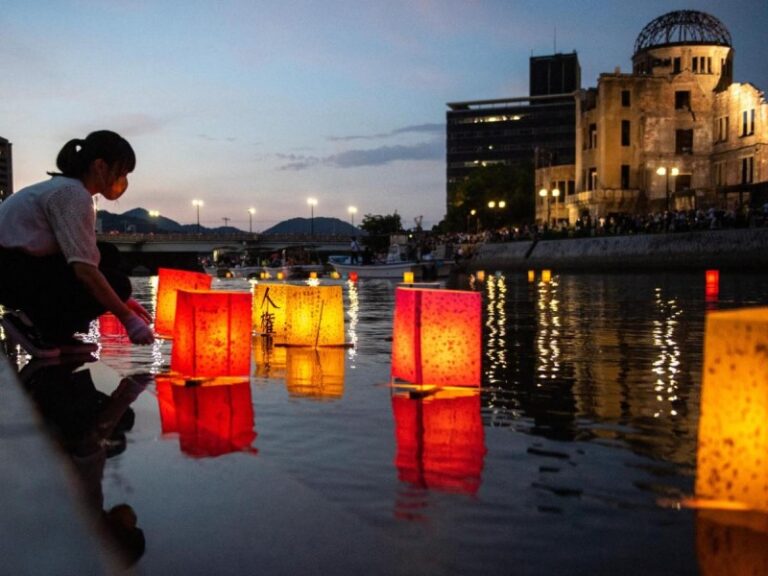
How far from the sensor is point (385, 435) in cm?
445

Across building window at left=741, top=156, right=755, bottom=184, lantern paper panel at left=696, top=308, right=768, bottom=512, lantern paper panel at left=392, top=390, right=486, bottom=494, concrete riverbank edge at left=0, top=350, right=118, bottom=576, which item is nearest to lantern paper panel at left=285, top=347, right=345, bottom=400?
lantern paper panel at left=392, top=390, right=486, bottom=494

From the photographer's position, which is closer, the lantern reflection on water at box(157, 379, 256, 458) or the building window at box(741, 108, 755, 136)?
the lantern reflection on water at box(157, 379, 256, 458)

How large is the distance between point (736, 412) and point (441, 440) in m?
1.56

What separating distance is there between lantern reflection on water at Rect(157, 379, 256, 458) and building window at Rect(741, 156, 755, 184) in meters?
58.2

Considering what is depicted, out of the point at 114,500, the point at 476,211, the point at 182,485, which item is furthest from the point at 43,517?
the point at 476,211

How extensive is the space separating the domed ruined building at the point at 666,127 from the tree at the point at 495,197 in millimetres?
30370

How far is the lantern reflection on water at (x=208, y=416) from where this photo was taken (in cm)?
408

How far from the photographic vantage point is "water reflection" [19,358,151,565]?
2803 mm

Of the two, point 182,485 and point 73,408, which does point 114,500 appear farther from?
point 73,408

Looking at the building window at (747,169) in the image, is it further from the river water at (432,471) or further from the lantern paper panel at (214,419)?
the lantern paper panel at (214,419)

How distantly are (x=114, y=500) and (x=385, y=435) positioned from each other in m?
1.65

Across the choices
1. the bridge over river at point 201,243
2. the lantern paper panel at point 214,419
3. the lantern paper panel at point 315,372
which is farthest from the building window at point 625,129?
the lantern paper panel at point 214,419

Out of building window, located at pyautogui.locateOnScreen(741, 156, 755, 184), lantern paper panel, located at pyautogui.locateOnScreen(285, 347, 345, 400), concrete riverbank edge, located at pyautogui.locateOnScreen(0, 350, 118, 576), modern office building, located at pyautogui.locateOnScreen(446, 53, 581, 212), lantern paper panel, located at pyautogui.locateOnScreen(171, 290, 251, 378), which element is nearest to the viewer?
concrete riverbank edge, located at pyautogui.locateOnScreen(0, 350, 118, 576)

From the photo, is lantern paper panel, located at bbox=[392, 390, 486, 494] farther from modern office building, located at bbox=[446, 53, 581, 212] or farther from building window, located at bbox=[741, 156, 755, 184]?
modern office building, located at bbox=[446, 53, 581, 212]
